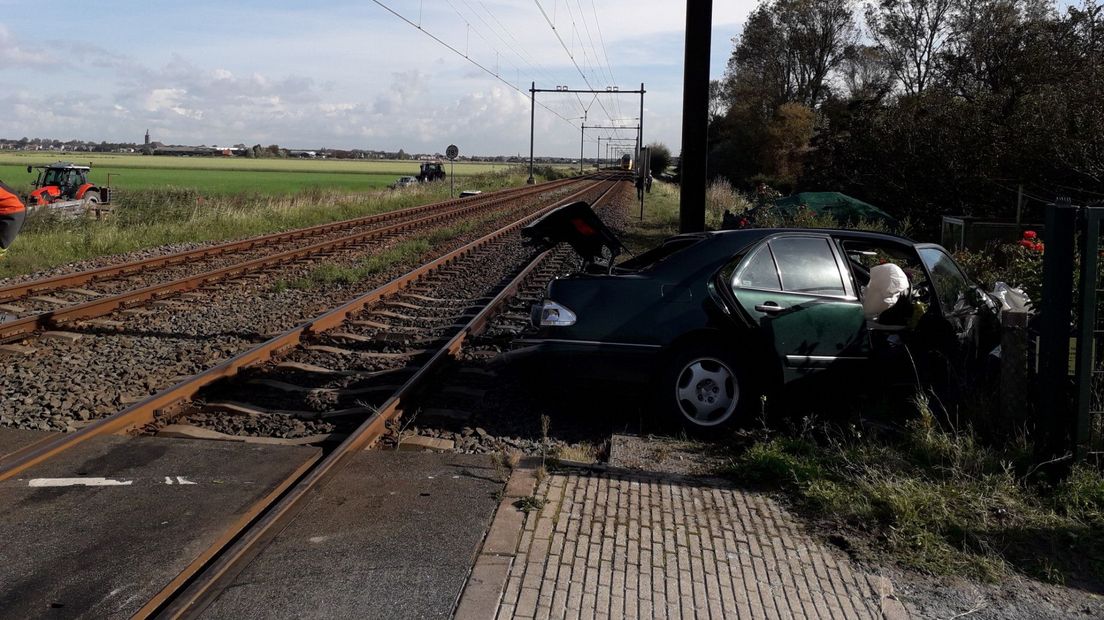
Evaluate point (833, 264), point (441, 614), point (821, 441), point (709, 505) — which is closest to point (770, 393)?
point (821, 441)

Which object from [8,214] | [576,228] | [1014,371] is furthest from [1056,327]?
[8,214]

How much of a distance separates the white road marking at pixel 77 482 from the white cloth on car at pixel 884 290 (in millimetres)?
4964

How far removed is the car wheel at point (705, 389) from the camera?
251 inches

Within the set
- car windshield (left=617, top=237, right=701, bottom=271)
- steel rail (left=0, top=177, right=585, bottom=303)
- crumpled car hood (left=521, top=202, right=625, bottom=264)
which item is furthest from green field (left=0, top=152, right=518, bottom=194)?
car windshield (left=617, top=237, right=701, bottom=271)

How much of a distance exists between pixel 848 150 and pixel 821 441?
23431 millimetres

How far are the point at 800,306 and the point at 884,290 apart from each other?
813mm

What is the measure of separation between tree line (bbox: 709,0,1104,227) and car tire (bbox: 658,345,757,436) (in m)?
10.9

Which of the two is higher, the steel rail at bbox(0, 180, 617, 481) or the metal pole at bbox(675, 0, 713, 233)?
the metal pole at bbox(675, 0, 713, 233)

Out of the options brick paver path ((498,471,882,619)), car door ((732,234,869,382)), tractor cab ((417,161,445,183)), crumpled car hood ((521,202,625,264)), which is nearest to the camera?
brick paver path ((498,471,882,619))

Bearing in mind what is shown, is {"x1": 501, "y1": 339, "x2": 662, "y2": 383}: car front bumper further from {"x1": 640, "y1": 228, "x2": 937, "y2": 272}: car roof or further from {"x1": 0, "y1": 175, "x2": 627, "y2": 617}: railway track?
{"x1": 0, "y1": 175, "x2": 627, "y2": 617}: railway track

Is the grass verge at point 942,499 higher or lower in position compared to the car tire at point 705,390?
lower

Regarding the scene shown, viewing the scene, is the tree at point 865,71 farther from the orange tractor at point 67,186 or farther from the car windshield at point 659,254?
the car windshield at point 659,254

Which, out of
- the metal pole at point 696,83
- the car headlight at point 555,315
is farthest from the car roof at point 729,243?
the metal pole at point 696,83

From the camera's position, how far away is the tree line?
18.7 meters
